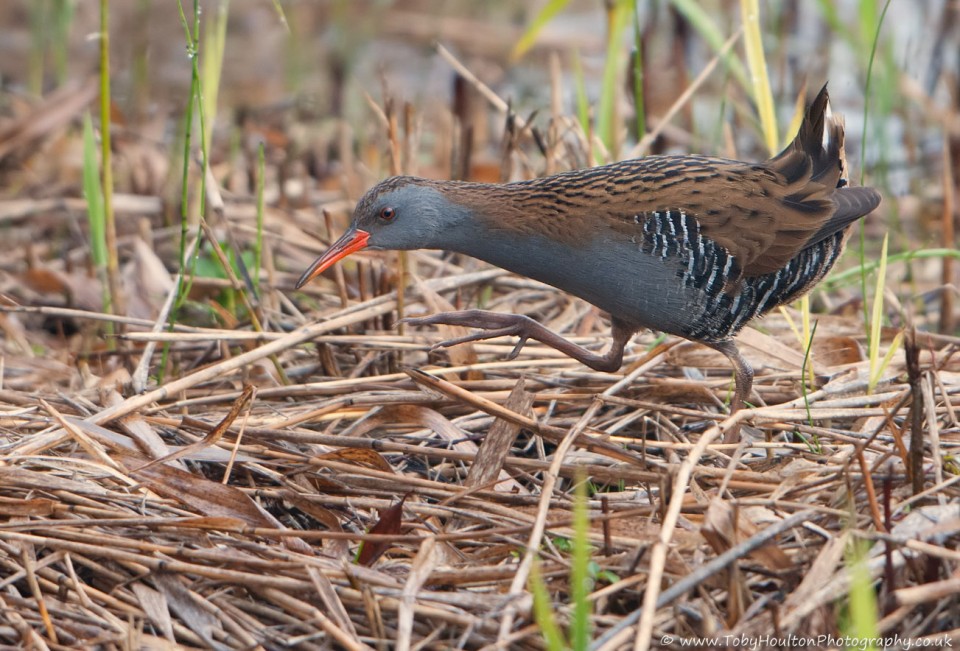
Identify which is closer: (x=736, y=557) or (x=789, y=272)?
(x=736, y=557)

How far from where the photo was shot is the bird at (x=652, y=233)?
3660 millimetres

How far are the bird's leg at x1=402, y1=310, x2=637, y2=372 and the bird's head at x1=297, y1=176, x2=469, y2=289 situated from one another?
9.9 inches

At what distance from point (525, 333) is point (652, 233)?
0.53 m

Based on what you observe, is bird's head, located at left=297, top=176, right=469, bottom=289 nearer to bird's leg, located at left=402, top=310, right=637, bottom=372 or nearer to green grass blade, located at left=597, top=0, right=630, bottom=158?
bird's leg, located at left=402, top=310, right=637, bottom=372

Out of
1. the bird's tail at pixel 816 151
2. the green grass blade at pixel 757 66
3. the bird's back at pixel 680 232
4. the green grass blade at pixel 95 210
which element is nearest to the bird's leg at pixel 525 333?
the bird's back at pixel 680 232

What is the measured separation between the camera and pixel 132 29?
855cm

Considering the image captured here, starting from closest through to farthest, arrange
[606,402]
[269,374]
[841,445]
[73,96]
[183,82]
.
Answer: [841,445], [606,402], [269,374], [73,96], [183,82]

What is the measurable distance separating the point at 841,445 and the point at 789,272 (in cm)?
68

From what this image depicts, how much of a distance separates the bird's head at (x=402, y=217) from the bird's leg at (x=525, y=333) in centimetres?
25

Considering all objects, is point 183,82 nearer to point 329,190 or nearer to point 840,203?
point 329,190

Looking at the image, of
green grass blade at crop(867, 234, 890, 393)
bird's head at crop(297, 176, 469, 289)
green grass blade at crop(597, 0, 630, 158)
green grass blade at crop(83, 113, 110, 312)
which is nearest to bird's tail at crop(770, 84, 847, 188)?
green grass blade at crop(867, 234, 890, 393)

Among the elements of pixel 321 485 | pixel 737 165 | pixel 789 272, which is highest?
pixel 737 165

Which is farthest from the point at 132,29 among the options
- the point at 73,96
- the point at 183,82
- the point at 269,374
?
the point at 269,374

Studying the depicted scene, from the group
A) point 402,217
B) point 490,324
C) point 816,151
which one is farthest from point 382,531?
point 816,151
